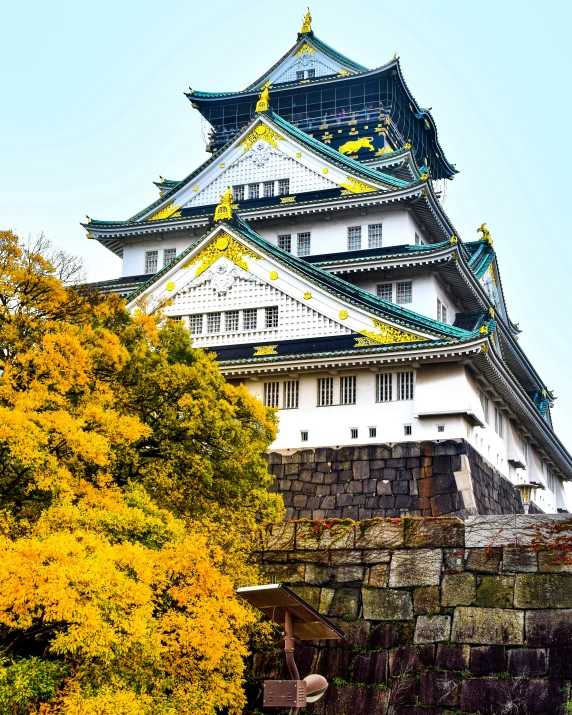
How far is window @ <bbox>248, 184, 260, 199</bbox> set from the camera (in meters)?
40.9

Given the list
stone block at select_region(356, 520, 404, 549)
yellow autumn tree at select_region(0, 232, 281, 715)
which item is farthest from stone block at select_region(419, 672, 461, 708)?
yellow autumn tree at select_region(0, 232, 281, 715)

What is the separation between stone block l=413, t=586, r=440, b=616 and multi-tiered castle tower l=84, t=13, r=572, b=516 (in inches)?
387

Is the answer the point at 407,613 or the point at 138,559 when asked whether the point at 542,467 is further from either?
the point at 138,559

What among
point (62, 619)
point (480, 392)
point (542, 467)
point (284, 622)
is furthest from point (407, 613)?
point (542, 467)

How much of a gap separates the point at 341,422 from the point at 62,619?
16947mm

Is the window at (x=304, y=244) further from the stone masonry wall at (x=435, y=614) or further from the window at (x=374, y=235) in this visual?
the stone masonry wall at (x=435, y=614)

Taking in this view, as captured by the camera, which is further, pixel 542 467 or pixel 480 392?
pixel 542 467

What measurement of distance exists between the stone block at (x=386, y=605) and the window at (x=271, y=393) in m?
13.0

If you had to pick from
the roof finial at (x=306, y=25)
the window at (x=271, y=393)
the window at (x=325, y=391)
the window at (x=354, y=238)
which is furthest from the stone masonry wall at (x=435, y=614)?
the roof finial at (x=306, y=25)

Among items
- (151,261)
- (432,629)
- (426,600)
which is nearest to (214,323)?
(151,261)

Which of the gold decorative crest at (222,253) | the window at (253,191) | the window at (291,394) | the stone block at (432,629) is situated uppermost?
the window at (253,191)

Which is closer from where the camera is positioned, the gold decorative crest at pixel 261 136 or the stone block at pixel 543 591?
the stone block at pixel 543 591

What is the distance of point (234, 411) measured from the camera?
21250 mm

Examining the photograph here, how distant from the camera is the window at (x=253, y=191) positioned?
134ft
